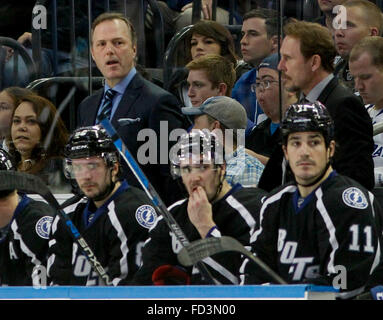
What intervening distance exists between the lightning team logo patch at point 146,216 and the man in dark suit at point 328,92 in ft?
1.16

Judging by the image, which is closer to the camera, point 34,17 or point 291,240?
point 291,240

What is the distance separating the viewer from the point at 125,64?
163 inches

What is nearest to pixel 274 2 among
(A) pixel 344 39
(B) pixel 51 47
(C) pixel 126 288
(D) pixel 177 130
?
(A) pixel 344 39

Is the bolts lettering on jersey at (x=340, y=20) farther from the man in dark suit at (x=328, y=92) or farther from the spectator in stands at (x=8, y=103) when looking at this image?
the spectator in stands at (x=8, y=103)

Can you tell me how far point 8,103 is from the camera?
4426mm

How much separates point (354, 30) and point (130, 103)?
2.54 ft

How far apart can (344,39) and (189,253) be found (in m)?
0.94

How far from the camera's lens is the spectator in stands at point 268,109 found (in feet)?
13.1

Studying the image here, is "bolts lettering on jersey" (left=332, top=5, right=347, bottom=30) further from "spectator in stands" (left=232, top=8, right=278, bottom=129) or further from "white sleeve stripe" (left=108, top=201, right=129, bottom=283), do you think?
"white sleeve stripe" (left=108, top=201, right=129, bottom=283)

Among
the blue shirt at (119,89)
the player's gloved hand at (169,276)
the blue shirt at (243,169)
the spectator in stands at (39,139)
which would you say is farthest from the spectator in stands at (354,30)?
the spectator in stands at (39,139)

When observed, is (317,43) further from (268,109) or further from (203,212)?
(203,212)

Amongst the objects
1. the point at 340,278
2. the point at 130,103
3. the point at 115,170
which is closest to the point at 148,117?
the point at 130,103

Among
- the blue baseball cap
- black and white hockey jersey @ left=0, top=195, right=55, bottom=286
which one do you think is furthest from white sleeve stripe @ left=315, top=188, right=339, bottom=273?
black and white hockey jersey @ left=0, top=195, right=55, bottom=286

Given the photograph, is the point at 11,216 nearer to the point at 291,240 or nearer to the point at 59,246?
the point at 59,246
